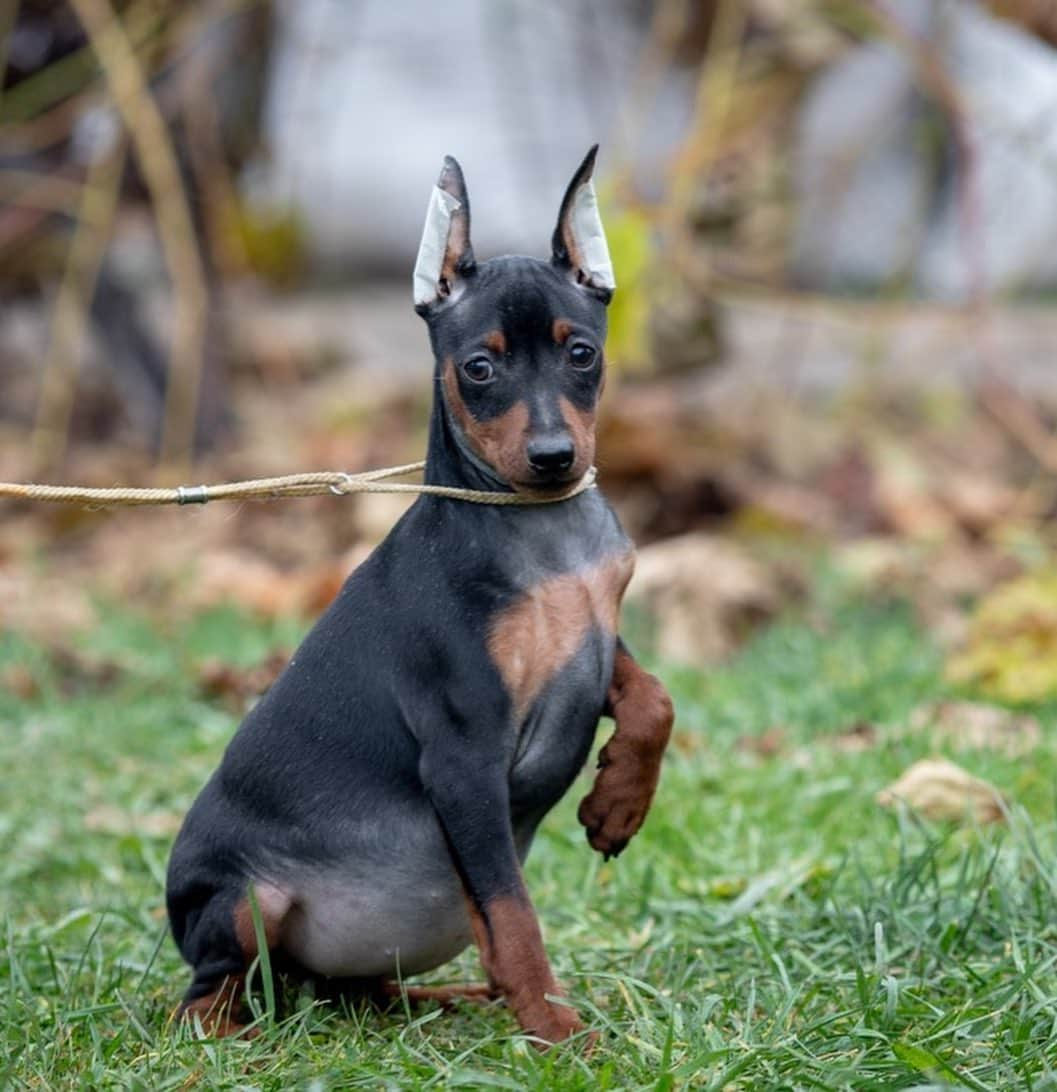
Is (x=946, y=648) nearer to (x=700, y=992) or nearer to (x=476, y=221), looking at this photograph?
(x=700, y=992)

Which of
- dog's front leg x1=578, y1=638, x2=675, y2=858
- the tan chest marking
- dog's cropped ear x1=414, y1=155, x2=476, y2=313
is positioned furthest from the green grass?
dog's cropped ear x1=414, y1=155, x2=476, y2=313

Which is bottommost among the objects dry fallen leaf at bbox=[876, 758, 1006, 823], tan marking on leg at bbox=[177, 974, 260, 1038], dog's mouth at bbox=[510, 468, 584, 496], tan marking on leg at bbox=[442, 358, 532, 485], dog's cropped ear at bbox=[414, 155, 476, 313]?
dry fallen leaf at bbox=[876, 758, 1006, 823]

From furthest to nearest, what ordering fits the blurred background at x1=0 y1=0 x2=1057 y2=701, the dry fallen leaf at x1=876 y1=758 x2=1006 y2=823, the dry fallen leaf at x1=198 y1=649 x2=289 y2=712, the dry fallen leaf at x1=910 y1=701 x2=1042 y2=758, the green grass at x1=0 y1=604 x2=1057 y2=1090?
1. the blurred background at x1=0 y1=0 x2=1057 y2=701
2. the dry fallen leaf at x1=198 y1=649 x2=289 y2=712
3. the dry fallen leaf at x1=910 y1=701 x2=1042 y2=758
4. the dry fallen leaf at x1=876 y1=758 x2=1006 y2=823
5. the green grass at x1=0 y1=604 x2=1057 y2=1090

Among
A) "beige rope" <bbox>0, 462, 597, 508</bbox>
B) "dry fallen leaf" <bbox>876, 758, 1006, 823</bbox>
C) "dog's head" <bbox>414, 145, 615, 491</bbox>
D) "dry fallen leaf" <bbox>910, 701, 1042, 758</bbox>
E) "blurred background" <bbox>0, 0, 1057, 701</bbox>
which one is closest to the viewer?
"dog's head" <bbox>414, 145, 615, 491</bbox>

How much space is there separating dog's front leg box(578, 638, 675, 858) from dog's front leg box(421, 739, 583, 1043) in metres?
0.23

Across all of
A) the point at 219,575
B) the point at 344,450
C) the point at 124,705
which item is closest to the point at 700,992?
the point at 124,705

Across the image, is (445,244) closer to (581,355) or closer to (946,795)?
(581,355)

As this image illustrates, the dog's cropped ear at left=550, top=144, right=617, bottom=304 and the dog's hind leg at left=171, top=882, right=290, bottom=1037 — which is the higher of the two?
the dog's cropped ear at left=550, top=144, right=617, bottom=304

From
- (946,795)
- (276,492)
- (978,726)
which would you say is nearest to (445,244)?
(276,492)

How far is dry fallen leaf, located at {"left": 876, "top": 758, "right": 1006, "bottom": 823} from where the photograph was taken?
12.1 ft

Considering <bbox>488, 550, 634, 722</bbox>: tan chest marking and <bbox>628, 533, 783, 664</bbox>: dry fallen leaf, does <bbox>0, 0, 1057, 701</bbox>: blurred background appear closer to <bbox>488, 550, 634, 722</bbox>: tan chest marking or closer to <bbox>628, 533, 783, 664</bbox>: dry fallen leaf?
<bbox>628, 533, 783, 664</bbox>: dry fallen leaf

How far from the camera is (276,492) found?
112 inches

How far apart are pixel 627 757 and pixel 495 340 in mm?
689

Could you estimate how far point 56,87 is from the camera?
8.10 m
